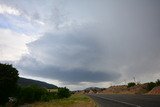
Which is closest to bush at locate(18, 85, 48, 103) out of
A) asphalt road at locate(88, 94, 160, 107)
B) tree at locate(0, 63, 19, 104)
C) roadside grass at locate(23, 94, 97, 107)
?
tree at locate(0, 63, 19, 104)

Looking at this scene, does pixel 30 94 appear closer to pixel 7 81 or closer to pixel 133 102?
pixel 7 81

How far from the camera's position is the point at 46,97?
2576 inches

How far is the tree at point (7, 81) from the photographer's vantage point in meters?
60.1

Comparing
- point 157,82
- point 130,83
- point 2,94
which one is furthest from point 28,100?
point 130,83

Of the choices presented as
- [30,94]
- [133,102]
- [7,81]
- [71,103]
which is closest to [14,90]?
[7,81]

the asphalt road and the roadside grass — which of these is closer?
the asphalt road

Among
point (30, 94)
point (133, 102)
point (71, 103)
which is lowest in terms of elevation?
point (133, 102)

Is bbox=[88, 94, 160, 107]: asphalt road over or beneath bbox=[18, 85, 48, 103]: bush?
beneath

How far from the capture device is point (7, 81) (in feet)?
200

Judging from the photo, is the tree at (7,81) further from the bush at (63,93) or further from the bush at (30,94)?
the bush at (63,93)

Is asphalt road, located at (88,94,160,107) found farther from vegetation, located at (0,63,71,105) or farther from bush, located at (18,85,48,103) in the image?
bush, located at (18,85,48,103)

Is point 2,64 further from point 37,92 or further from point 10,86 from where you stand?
point 37,92

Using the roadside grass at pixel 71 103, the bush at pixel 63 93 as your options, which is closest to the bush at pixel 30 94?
the bush at pixel 63 93

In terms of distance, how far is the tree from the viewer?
60.1 m
